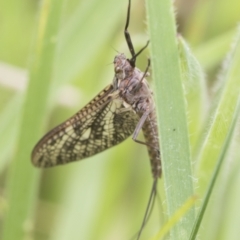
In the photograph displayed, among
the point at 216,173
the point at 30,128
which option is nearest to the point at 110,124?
the point at 30,128

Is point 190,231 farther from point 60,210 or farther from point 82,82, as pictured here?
point 82,82

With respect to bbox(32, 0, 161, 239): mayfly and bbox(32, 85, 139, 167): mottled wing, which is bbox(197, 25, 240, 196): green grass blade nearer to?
bbox(32, 0, 161, 239): mayfly

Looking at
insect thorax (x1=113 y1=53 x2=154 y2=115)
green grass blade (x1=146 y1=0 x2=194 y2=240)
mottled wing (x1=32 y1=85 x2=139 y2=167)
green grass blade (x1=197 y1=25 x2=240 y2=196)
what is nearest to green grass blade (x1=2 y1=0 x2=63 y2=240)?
mottled wing (x1=32 y1=85 x2=139 y2=167)

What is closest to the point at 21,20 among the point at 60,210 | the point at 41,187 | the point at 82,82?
the point at 82,82

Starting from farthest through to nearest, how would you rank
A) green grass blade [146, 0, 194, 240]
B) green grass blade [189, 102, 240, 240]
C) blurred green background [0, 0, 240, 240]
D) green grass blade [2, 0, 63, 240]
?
blurred green background [0, 0, 240, 240], green grass blade [2, 0, 63, 240], green grass blade [146, 0, 194, 240], green grass blade [189, 102, 240, 240]

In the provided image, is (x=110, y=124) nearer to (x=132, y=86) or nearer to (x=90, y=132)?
(x=90, y=132)

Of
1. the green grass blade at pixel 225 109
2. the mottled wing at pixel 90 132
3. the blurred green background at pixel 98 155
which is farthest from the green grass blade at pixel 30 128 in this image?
the green grass blade at pixel 225 109

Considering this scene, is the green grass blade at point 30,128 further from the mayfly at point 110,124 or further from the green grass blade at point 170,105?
the green grass blade at point 170,105

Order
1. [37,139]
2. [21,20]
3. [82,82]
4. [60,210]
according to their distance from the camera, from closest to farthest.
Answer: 1. [37,139]
2. [60,210]
3. [82,82]
4. [21,20]
